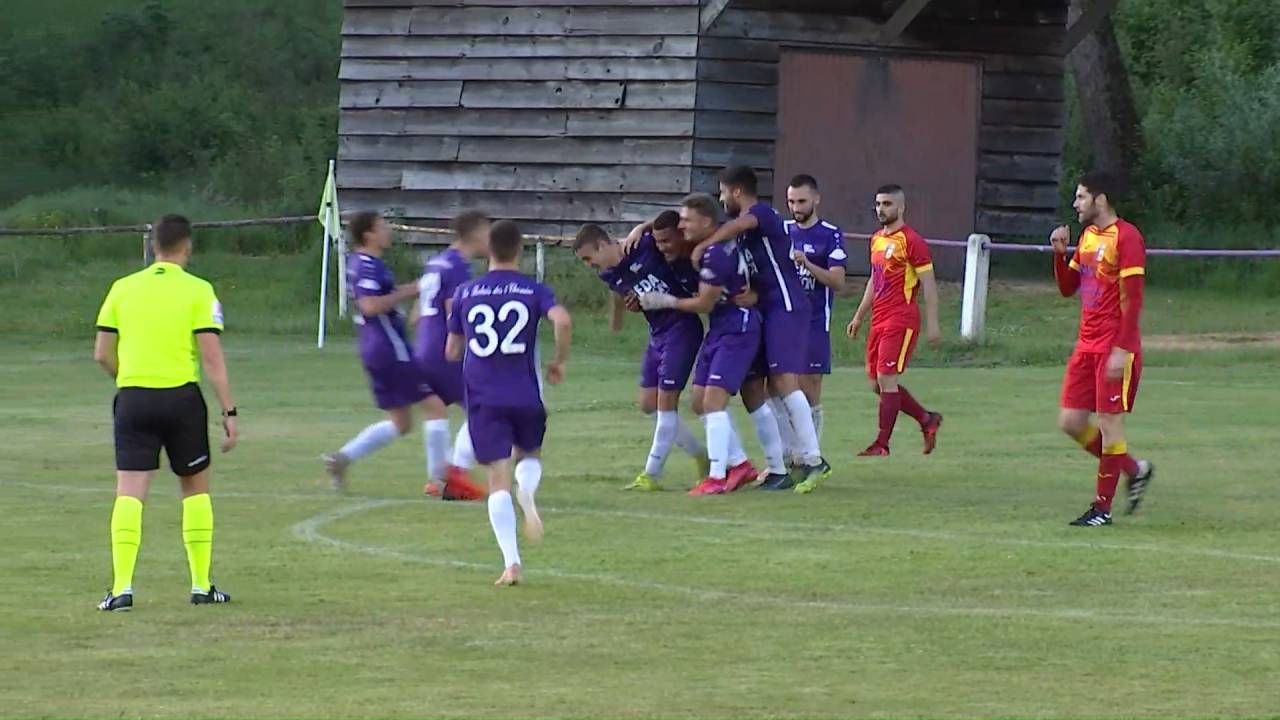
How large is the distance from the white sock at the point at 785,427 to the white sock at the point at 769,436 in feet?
0.31

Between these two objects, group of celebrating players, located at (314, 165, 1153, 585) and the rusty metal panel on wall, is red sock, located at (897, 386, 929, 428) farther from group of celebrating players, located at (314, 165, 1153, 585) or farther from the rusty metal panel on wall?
the rusty metal panel on wall

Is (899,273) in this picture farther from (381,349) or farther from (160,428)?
(160,428)

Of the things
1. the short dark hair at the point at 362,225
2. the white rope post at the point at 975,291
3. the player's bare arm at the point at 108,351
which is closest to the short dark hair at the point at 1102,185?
the short dark hair at the point at 362,225

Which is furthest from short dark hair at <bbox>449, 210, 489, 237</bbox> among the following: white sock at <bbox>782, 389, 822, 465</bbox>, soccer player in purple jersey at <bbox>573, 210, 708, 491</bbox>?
white sock at <bbox>782, 389, 822, 465</bbox>

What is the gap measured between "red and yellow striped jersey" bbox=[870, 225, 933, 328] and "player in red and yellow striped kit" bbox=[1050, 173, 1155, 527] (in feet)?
10.6

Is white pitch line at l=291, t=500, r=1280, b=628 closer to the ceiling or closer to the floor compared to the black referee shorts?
closer to the floor

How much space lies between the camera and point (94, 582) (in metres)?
10.8

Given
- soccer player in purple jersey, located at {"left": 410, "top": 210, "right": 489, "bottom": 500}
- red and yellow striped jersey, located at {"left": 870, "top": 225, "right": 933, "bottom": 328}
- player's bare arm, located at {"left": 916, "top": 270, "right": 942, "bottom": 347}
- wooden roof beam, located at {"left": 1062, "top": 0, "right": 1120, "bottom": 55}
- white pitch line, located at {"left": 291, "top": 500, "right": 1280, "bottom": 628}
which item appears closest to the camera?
white pitch line, located at {"left": 291, "top": 500, "right": 1280, "bottom": 628}

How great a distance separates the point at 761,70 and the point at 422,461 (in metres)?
13.3

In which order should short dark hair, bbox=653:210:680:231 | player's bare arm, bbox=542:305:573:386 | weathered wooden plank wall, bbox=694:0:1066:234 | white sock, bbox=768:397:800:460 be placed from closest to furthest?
player's bare arm, bbox=542:305:573:386
short dark hair, bbox=653:210:680:231
white sock, bbox=768:397:800:460
weathered wooden plank wall, bbox=694:0:1066:234

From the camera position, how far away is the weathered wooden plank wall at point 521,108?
28.6 metres

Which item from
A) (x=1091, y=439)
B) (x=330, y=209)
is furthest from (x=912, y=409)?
(x=330, y=209)

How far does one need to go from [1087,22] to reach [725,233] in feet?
56.9

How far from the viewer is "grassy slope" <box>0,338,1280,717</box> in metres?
8.20
